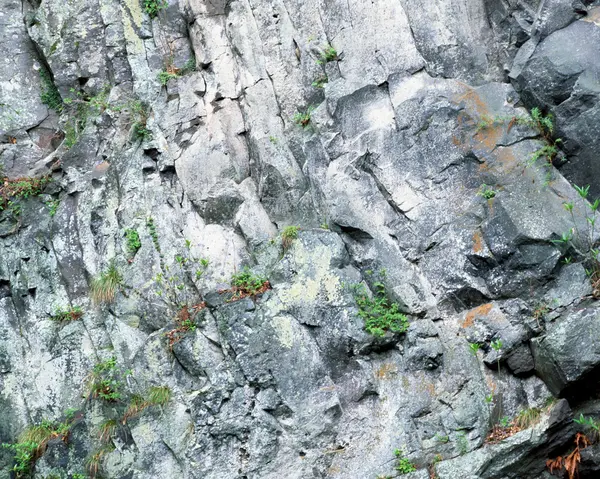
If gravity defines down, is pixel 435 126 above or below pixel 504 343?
above

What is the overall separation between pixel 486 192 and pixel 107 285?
4963 mm

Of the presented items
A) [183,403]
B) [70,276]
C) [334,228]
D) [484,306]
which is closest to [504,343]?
[484,306]

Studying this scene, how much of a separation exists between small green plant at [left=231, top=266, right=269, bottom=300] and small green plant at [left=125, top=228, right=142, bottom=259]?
155 centimetres

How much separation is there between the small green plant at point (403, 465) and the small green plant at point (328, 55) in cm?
501

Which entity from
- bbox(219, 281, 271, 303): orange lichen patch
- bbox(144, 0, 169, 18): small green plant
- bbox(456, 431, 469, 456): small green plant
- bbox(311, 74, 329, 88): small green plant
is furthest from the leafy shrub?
bbox(144, 0, 169, 18): small green plant

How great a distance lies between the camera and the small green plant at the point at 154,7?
11.0m

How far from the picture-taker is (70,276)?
33.1ft

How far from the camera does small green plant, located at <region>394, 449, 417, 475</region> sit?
760cm

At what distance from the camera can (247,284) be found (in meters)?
8.70

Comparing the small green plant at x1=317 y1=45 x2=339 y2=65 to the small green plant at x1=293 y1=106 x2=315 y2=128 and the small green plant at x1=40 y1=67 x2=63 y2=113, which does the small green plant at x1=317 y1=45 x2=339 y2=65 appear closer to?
the small green plant at x1=293 y1=106 x2=315 y2=128

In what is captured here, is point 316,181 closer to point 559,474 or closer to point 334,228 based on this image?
point 334,228

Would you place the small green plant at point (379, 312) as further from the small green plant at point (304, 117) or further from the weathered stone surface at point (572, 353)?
the small green plant at point (304, 117)

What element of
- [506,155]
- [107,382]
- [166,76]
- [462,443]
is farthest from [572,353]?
[166,76]

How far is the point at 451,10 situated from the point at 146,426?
6.29 metres
